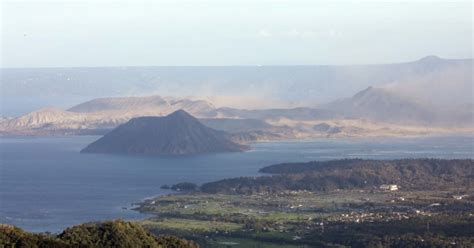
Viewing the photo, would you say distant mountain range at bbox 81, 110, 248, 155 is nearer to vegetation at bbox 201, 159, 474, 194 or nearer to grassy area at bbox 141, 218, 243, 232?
vegetation at bbox 201, 159, 474, 194

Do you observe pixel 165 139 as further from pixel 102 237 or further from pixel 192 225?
pixel 102 237

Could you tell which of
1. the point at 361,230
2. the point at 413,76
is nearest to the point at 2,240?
the point at 361,230

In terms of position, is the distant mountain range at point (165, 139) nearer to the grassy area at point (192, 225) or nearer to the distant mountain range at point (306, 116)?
the distant mountain range at point (306, 116)

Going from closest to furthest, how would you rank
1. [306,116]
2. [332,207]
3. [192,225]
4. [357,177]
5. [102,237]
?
[102,237] → [192,225] → [332,207] → [357,177] → [306,116]

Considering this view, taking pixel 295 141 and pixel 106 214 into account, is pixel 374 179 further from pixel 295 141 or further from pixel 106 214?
pixel 295 141

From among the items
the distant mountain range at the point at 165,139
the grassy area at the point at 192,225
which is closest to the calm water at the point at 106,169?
the distant mountain range at the point at 165,139

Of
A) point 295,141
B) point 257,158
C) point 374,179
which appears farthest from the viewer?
point 295,141

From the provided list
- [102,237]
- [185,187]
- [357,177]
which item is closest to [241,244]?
[102,237]
